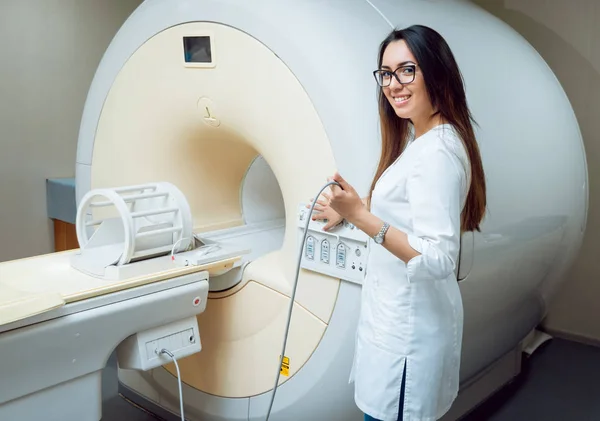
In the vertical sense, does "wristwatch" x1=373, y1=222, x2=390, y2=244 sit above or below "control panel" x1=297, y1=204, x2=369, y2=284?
above

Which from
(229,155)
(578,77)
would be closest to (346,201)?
(229,155)

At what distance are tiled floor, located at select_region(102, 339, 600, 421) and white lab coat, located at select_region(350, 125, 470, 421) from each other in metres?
1.07

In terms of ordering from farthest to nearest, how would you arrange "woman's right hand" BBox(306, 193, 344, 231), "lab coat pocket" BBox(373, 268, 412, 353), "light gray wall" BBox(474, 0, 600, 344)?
"light gray wall" BBox(474, 0, 600, 344)
"woman's right hand" BBox(306, 193, 344, 231)
"lab coat pocket" BBox(373, 268, 412, 353)

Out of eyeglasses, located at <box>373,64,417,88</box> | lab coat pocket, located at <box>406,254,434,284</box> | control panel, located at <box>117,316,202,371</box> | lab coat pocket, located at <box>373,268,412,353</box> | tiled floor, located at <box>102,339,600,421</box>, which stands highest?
eyeglasses, located at <box>373,64,417,88</box>

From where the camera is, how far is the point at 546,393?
2.48 m

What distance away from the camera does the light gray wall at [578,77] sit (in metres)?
2.75

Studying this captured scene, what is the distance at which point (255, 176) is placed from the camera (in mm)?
2217

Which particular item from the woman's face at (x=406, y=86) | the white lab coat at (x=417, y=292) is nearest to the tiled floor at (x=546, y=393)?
the white lab coat at (x=417, y=292)

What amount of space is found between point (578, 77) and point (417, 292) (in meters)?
1.95

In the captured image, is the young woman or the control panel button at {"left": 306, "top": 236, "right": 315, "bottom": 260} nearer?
the young woman

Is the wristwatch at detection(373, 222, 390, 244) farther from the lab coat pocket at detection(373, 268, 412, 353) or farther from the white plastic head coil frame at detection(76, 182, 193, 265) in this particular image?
the white plastic head coil frame at detection(76, 182, 193, 265)

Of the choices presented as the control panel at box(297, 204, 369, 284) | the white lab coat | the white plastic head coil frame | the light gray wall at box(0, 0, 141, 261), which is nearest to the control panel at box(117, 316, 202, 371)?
the white plastic head coil frame

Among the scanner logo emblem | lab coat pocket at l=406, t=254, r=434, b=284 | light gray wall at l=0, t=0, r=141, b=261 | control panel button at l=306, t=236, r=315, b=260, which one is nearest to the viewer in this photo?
lab coat pocket at l=406, t=254, r=434, b=284

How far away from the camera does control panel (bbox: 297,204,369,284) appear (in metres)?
1.54
